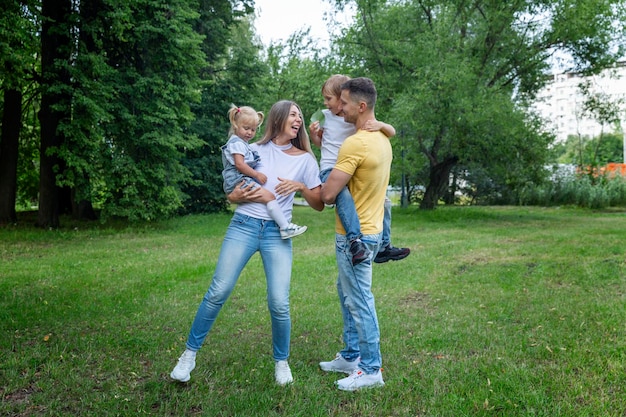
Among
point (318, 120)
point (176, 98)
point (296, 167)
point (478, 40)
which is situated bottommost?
point (296, 167)

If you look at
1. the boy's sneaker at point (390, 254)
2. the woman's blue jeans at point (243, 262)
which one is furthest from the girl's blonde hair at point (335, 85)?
the boy's sneaker at point (390, 254)

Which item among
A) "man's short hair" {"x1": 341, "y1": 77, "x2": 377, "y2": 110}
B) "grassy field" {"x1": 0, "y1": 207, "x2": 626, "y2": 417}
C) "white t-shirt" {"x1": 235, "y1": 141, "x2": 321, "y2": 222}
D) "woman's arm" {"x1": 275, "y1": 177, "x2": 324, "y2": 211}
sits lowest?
"grassy field" {"x1": 0, "y1": 207, "x2": 626, "y2": 417}

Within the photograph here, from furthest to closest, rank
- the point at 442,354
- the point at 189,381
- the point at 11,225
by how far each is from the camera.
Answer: the point at 11,225 < the point at 442,354 < the point at 189,381

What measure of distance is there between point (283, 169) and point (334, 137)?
449 mm

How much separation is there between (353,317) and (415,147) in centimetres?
1649

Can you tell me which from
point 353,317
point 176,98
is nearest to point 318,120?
point 353,317

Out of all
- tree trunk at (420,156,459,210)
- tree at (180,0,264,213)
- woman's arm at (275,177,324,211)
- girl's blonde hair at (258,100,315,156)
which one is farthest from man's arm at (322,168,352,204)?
tree at (180,0,264,213)

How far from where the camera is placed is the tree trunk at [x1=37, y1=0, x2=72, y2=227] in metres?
14.1

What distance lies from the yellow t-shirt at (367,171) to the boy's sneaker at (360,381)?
101cm

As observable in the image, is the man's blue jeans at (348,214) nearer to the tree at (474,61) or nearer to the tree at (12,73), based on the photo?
the tree at (12,73)

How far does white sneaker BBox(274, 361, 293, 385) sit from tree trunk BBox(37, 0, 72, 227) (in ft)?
38.4

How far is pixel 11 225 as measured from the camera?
50.9 ft

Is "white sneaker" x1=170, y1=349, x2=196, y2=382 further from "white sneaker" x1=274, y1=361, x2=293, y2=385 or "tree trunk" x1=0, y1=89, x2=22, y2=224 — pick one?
"tree trunk" x1=0, y1=89, x2=22, y2=224

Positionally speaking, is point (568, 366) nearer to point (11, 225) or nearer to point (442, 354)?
point (442, 354)
